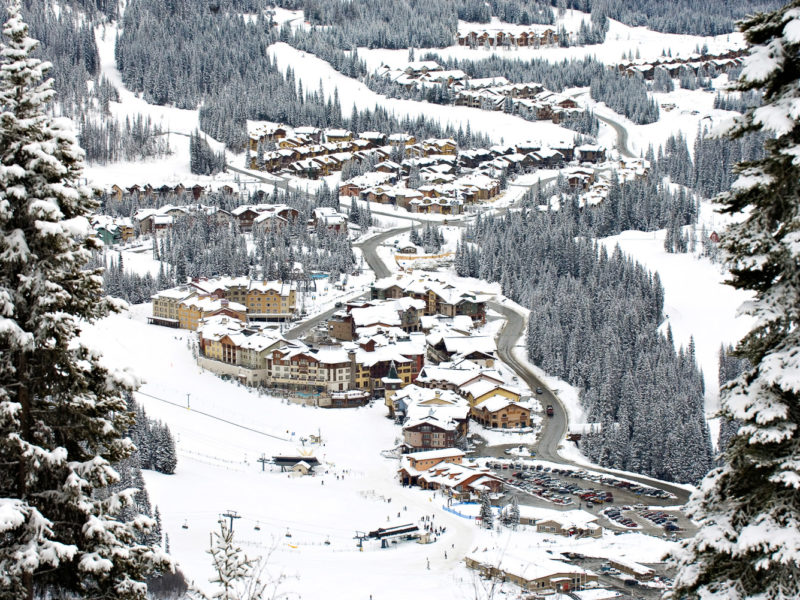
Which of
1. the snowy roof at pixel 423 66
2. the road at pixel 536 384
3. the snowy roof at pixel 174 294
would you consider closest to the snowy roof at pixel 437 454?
the road at pixel 536 384

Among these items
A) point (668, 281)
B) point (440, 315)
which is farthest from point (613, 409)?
point (668, 281)

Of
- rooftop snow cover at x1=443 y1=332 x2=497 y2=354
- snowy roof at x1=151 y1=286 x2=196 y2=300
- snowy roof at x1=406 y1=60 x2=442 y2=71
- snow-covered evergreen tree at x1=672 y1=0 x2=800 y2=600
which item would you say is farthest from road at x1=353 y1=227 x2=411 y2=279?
snow-covered evergreen tree at x1=672 y1=0 x2=800 y2=600

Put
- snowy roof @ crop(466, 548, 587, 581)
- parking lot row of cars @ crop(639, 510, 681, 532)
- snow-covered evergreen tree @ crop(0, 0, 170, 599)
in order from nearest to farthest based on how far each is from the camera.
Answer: snow-covered evergreen tree @ crop(0, 0, 170, 599) → snowy roof @ crop(466, 548, 587, 581) → parking lot row of cars @ crop(639, 510, 681, 532)

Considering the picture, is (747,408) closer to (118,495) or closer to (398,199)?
(118,495)

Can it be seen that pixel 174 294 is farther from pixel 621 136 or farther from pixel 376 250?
pixel 621 136

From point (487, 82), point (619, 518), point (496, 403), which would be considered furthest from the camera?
point (487, 82)

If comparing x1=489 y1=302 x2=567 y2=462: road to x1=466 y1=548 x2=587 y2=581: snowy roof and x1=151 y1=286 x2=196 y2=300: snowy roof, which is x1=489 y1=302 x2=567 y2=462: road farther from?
x1=151 y1=286 x2=196 y2=300: snowy roof

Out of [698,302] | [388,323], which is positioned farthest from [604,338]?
[388,323]
